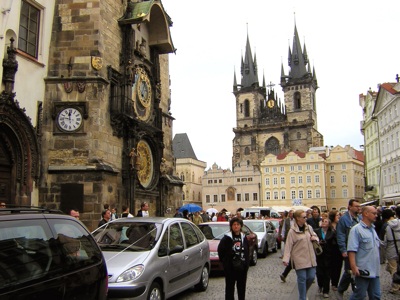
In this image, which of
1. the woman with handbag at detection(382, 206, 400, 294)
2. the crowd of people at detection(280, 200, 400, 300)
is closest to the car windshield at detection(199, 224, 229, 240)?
the crowd of people at detection(280, 200, 400, 300)

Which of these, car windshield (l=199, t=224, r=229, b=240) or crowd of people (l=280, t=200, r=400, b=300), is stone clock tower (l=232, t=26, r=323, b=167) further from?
crowd of people (l=280, t=200, r=400, b=300)

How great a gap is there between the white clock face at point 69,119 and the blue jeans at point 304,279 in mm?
9041

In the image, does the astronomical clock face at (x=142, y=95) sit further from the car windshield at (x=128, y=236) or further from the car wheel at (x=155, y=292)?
the car wheel at (x=155, y=292)

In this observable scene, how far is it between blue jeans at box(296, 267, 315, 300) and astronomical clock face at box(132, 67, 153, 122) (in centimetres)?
1080

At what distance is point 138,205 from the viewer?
16.5m

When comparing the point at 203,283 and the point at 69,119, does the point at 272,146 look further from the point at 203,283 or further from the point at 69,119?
the point at 203,283

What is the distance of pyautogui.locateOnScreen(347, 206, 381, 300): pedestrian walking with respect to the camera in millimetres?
6105

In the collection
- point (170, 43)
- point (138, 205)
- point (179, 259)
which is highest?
point (170, 43)

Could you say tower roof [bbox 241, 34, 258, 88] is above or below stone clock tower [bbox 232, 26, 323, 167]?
above

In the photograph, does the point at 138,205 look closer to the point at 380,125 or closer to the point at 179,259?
the point at 179,259

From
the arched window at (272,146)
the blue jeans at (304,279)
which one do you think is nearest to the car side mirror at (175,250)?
the blue jeans at (304,279)

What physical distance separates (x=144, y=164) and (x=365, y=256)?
1211cm

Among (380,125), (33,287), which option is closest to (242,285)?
(33,287)

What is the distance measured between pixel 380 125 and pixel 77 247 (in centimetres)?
4428
